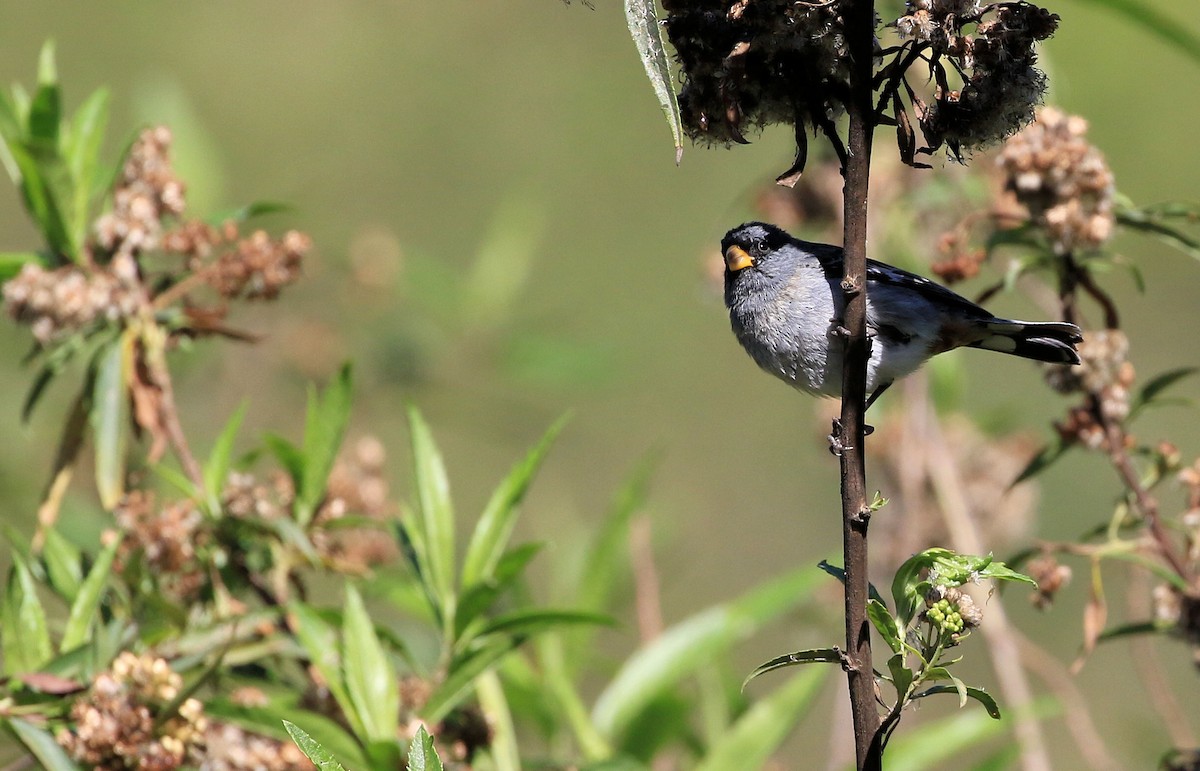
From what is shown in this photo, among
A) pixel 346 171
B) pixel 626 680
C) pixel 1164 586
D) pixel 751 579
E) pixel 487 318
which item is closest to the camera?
pixel 1164 586

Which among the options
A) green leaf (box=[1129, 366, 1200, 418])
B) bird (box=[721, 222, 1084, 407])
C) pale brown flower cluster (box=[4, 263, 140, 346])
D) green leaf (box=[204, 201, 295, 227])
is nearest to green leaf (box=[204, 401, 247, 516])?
pale brown flower cluster (box=[4, 263, 140, 346])

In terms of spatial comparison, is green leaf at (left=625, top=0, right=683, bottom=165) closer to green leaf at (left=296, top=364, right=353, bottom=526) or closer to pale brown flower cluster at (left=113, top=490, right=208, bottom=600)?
green leaf at (left=296, top=364, right=353, bottom=526)

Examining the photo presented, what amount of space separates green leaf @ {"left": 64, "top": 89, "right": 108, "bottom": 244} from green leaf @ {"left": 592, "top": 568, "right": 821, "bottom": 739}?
50.6 inches

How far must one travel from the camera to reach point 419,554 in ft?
6.83

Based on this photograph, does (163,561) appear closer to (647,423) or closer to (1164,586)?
(1164,586)

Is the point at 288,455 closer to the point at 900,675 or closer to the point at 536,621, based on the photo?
the point at 536,621

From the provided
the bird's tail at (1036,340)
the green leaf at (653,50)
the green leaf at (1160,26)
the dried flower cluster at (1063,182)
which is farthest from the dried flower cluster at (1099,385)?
the green leaf at (653,50)

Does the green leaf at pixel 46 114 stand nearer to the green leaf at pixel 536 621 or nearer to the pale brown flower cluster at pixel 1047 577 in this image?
the green leaf at pixel 536 621

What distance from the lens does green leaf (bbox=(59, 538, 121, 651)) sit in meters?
1.82

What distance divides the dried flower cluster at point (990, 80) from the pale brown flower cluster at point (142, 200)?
135cm

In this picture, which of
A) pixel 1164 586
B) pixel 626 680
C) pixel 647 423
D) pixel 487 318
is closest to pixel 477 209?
pixel 647 423

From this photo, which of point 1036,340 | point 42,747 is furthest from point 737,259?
point 42,747

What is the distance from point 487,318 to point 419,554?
1656mm

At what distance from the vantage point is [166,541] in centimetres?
198
